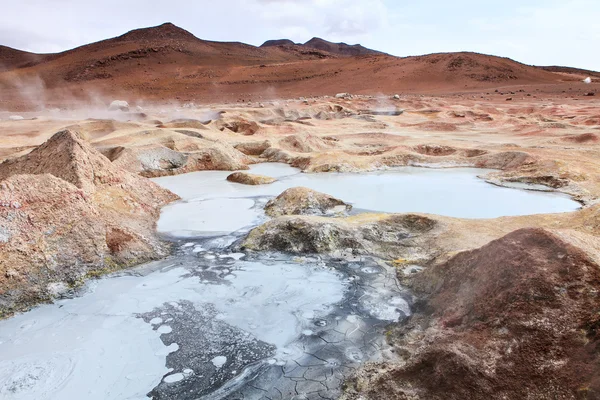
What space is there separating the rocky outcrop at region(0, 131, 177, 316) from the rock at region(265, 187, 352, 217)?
1.59m

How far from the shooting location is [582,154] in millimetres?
9141

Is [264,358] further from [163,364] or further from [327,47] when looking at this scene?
[327,47]

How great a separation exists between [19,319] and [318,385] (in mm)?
2365

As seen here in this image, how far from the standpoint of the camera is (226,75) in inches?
1741

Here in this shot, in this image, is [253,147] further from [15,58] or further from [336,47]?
[336,47]

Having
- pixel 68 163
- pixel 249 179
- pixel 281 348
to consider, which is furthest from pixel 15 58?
pixel 281 348

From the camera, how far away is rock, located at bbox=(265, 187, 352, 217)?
5.93 meters

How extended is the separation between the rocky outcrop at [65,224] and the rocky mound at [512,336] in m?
2.76

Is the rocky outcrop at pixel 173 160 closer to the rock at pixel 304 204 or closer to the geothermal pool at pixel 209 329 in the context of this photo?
the rock at pixel 304 204

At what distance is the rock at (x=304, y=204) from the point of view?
19.5 feet

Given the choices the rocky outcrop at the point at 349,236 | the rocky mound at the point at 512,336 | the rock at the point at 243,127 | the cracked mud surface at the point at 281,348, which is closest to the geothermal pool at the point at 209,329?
the cracked mud surface at the point at 281,348

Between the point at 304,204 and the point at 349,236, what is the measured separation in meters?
1.41

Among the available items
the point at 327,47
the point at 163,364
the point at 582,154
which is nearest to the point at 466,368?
the point at 163,364

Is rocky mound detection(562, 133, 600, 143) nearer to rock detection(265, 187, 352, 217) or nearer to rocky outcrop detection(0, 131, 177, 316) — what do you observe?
rock detection(265, 187, 352, 217)
